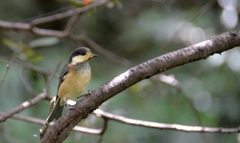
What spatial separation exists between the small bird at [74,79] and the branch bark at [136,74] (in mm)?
780

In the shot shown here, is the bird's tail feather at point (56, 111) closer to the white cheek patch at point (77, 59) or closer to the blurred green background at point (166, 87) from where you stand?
the white cheek patch at point (77, 59)

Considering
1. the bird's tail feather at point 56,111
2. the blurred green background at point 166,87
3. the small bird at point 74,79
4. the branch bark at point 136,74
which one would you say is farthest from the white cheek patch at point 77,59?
the branch bark at point 136,74

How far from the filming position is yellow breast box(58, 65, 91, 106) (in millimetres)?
3004

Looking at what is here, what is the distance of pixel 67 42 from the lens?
248 inches

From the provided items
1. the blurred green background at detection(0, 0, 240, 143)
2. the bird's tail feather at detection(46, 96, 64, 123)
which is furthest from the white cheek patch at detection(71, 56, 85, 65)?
the blurred green background at detection(0, 0, 240, 143)

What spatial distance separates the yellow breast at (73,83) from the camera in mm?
3004

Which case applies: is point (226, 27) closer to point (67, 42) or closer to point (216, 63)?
point (216, 63)

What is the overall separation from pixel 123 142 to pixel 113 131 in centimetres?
18

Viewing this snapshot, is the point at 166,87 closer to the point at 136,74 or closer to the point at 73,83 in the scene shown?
the point at 73,83

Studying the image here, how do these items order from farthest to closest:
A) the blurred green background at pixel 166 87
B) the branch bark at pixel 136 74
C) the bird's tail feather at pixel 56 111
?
the blurred green background at pixel 166 87
the bird's tail feather at pixel 56 111
the branch bark at pixel 136 74

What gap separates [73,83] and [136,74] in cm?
96

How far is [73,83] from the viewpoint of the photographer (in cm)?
301

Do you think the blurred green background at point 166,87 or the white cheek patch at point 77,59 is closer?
the white cheek patch at point 77,59

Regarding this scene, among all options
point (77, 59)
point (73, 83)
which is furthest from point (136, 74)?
point (77, 59)
